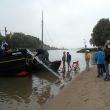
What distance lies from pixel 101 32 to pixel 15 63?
72.7 metres

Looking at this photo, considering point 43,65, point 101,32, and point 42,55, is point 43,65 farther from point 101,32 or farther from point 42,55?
point 101,32

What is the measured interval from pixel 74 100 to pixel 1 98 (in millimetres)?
4293

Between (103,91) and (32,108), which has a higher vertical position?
(103,91)

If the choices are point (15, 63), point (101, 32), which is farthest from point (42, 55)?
point (101, 32)

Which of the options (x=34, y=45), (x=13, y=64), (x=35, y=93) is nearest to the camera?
(x=35, y=93)

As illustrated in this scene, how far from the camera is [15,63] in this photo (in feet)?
66.8

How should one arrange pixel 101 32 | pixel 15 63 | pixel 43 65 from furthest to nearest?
pixel 101 32 < pixel 43 65 < pixel 15 63

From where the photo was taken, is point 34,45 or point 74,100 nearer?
point 74,100

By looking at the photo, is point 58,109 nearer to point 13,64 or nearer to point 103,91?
point 103,91

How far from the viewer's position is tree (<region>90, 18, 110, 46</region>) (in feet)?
289

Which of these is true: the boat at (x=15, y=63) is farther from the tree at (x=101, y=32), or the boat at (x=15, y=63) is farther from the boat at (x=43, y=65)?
the tree at (x=101, y=32)

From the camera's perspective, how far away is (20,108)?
10.5 m

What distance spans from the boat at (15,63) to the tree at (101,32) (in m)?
68.6

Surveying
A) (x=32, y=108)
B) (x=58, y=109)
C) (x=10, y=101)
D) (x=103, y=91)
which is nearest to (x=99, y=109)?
(x=58, y=109)
